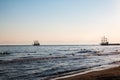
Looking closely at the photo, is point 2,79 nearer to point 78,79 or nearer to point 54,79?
point 54,79

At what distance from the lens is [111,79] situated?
13.4 metres

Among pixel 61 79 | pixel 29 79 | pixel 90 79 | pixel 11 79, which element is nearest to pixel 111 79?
pixel 90 79

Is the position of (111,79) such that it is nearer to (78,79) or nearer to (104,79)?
(104,79)

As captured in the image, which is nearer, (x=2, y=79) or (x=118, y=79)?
(x=118, y=79)

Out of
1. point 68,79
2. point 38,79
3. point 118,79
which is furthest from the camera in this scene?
point 38,79

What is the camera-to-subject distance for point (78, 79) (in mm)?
14797

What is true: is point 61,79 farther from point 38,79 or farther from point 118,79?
point 118,79

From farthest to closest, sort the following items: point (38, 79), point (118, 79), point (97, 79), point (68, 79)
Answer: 1. point (38, 79)
2. point (68, 79)
3. point (97, 79)
4. point (118, 79)

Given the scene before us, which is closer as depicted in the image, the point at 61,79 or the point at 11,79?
the point at 61,79

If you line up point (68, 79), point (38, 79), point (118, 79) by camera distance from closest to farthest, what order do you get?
1. point (118, 79)
2. point (68, 79)
3. point (38, 79)

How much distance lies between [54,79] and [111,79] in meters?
4.75

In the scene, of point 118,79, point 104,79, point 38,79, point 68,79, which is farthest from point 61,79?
point 118,79

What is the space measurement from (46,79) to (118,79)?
6052mm

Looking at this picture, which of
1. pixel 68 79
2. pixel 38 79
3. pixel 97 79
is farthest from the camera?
pixel 38 79
